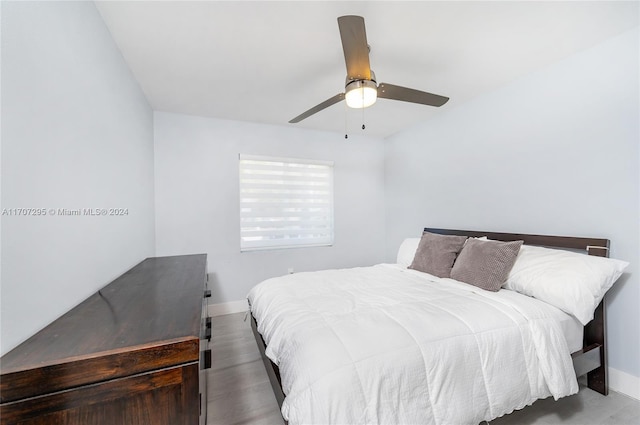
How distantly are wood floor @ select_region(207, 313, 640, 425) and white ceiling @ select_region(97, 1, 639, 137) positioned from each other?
2514 mm

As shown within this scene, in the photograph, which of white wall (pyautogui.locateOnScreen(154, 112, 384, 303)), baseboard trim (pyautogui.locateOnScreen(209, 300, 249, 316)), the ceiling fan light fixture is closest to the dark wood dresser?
the ceiling fan light fixture

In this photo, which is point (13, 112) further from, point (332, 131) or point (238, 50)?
point (332, 131)

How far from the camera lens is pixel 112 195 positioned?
68.4 inches

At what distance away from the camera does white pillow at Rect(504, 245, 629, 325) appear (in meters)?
1.62

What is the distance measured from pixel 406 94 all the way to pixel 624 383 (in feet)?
8.43

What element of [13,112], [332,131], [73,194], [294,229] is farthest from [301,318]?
[332,131]

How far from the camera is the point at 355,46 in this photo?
1511 millimetres

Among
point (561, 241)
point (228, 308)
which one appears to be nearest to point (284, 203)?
point (228, 308)

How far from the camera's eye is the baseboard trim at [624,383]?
177 cm

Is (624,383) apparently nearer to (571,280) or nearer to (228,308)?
(571,280)

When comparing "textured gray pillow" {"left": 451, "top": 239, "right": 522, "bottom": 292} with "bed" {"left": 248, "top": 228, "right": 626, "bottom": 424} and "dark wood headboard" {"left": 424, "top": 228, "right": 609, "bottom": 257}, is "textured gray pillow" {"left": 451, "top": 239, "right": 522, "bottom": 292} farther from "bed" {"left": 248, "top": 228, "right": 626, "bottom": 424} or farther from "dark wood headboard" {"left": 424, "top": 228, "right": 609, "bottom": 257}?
"dark wood headboard" {"left": 424, "top": 228, "right": 609, "bottom": 257}

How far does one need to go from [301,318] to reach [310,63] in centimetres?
195

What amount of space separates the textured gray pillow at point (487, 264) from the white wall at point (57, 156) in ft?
8.29

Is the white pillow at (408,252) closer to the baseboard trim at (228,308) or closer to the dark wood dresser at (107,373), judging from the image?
the baseboard trim at (228,308)
